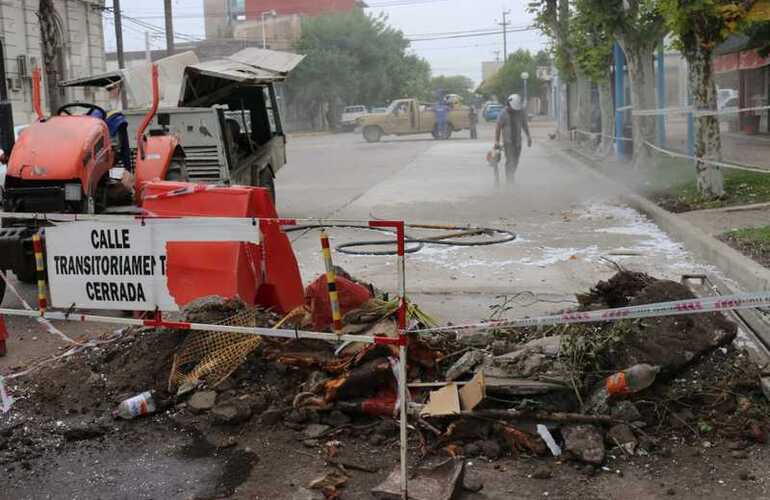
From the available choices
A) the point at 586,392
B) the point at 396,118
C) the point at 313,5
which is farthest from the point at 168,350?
the point at 313,5

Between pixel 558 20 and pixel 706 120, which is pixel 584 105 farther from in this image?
→ pixel 706 120

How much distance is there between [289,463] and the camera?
4.42 meters

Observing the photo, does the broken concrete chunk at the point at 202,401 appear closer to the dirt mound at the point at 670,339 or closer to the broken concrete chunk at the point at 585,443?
the broken concrete chunk at the point at 585,443

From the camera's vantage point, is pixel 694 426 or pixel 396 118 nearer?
pixel 694 426

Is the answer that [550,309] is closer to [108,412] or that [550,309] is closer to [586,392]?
[586,392]

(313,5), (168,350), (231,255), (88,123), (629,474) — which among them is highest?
(313,5)

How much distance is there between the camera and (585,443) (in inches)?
168

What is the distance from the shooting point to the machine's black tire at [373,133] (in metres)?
43.1

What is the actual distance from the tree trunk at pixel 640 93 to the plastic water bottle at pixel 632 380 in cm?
1388

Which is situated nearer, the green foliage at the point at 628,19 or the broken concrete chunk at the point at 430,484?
the broken concrete chunk at the point at 430,484

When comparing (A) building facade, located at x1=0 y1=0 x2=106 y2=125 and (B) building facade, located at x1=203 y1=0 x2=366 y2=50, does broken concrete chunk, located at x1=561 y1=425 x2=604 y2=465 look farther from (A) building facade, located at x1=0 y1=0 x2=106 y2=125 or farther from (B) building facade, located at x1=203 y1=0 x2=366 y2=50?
(B) building facade, located at x1=203 y1=0 x2=366 y2=50

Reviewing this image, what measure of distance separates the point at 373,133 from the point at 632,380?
128 ft

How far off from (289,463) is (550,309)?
11.4 feet

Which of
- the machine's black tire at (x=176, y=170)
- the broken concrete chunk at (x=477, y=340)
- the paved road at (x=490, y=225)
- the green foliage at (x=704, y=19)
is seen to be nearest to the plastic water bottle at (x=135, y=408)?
the broken concrete chunk at (x=477, y=340)
